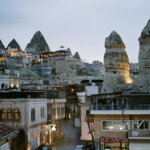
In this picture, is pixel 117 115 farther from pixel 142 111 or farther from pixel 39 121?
pixel 39 121

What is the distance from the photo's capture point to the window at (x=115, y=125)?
29031mm

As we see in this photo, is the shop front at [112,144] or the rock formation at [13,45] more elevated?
the rock formation at [13,45]

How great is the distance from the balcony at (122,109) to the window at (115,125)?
899mm

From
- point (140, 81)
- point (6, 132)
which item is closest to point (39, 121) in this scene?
point (140, 81)

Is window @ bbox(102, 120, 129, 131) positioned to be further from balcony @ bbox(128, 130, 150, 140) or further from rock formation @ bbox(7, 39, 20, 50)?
rock formation @ bbox(7, 39, 20, 50)

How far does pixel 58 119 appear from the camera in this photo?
171ft

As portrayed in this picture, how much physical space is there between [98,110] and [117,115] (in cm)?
153

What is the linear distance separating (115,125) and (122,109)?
59.8 inches

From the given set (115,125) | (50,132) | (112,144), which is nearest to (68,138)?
(50,132)

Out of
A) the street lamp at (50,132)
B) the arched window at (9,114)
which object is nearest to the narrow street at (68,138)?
the street lamp at (50,132)

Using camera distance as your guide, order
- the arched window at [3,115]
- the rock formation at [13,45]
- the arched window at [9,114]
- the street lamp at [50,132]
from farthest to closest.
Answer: the rock formation at [13,45] < the street lamp at [50,132] < the arched window at [3,115] < the arched window at [9,114]

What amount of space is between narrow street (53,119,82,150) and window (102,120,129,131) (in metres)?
10.0

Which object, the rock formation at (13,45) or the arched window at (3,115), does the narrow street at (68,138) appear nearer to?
the arched window at (3,115)

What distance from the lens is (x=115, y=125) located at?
29234 millimetres
